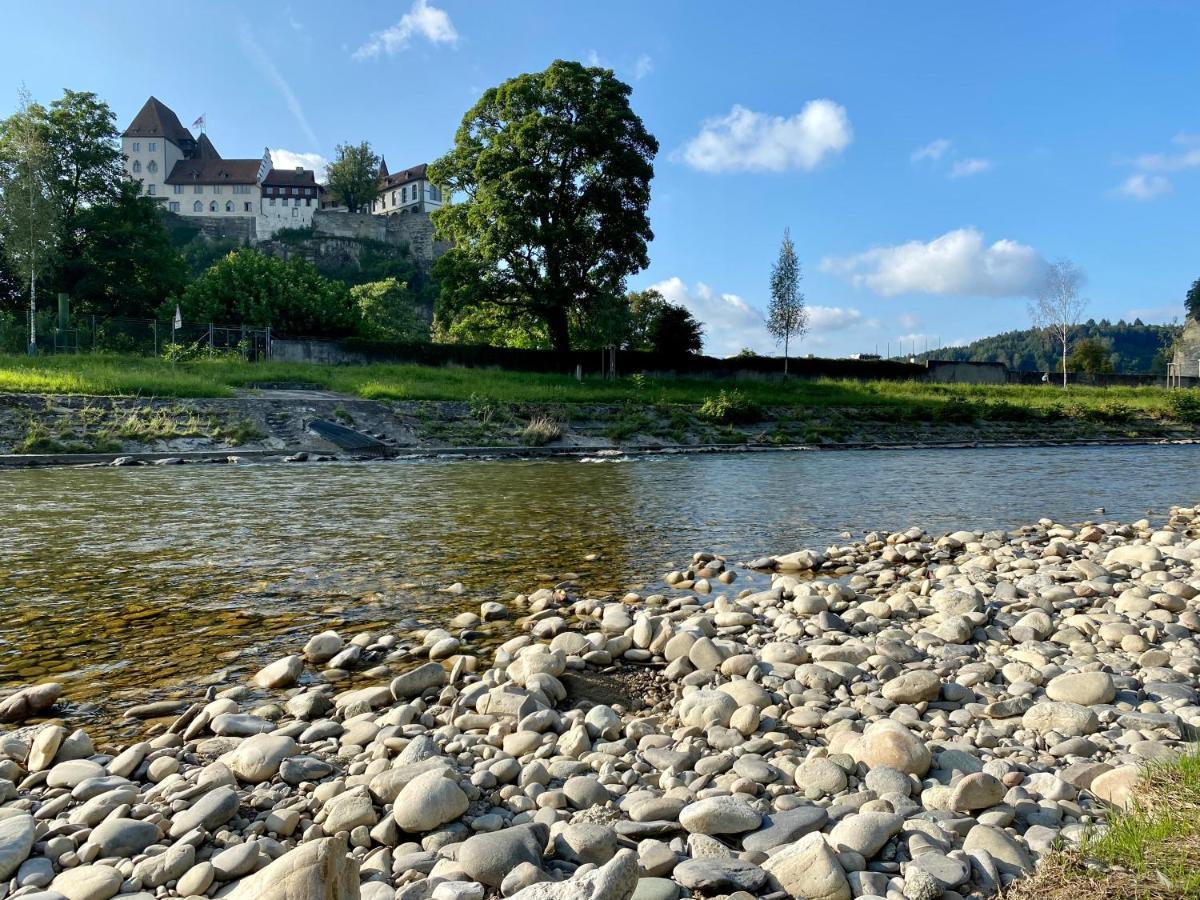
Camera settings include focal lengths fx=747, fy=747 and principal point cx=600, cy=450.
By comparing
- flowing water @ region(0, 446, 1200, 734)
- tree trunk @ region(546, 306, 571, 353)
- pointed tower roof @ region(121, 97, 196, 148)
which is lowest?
flowing water @ region(0, 446, 1200, 734)

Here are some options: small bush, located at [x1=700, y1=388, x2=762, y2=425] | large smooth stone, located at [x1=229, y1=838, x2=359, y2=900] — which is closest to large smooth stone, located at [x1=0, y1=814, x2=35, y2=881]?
large smooth stone, located at [x1=229, y1=838, x2=359, y2=900]

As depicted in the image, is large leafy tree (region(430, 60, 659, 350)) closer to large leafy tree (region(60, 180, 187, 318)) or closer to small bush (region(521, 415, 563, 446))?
small bush (region(521, 415, 563, 446))

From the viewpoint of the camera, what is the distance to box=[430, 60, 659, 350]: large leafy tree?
133 ft

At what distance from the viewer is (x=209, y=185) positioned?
358 ft

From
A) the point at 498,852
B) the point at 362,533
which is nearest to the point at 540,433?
the point at 362,533

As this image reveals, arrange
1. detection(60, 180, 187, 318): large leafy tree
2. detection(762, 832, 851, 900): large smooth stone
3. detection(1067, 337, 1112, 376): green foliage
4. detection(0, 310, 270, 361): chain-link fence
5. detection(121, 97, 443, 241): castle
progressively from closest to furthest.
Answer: detection(762, 832, 851, 900): large smooth stone
detection(0, 310, 270, 361): chain-link fence
detection(60, 180, 187, 318): large leafy tree
detection(1067, 337, 1112, 376): green foliage
detection(121, 97, 443, 241): castle

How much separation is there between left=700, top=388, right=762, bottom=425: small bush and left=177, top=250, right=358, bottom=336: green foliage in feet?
90.1

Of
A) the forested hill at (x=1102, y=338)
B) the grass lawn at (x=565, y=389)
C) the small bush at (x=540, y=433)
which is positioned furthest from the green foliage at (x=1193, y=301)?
the small bush at (x=540, y=433)

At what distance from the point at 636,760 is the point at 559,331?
41.5 m

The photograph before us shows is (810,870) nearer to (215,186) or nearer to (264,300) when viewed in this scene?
(264,300)

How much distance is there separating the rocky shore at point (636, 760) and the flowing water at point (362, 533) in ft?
3.42

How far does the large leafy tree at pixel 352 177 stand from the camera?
113000 millimetres

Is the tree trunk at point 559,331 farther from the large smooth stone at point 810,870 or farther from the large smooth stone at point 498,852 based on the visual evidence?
the large smooth stone at point 810,870

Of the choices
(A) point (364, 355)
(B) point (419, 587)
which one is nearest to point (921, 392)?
(A) point (364, 355)
